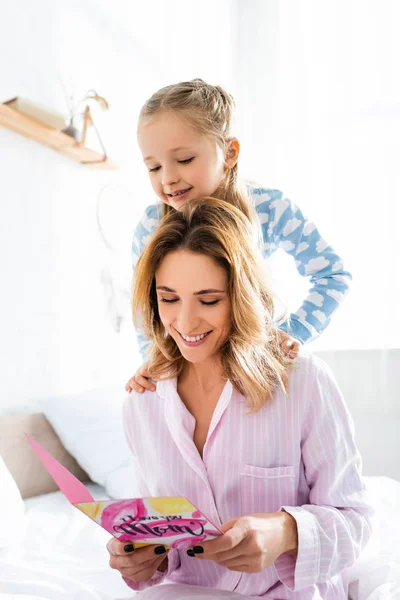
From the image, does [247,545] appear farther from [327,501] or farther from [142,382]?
[142,382]

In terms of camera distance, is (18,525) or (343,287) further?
(18,525)

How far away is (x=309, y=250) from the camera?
147 centimetres

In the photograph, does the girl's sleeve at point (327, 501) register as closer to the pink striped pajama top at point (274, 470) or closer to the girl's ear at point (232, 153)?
the pink striped pajama top at point (274, 470)

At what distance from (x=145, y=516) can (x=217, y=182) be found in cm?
85

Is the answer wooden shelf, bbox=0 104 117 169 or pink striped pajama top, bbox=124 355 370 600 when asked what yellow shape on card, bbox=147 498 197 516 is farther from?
wooden shelf, bbox=0 104 117 169

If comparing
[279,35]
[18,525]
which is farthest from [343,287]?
[279,35]

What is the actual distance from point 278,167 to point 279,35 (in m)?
0.80

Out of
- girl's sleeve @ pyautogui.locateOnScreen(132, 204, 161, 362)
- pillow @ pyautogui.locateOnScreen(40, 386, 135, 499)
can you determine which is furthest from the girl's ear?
pillow @ pyautogui.locateOnScreen(40, 386, 135, 499)

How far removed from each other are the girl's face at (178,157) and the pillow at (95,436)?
1125mm

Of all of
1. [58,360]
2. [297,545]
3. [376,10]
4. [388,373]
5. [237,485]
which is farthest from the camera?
[376,10]

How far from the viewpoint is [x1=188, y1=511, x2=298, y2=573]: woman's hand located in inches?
30.5

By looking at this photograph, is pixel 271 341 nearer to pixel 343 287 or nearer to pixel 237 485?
pixel 237 485

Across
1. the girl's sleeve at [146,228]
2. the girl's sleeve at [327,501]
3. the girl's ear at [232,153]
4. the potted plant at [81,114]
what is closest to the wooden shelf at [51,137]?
the potted plant at [81,114]

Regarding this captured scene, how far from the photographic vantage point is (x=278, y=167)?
11.7 feet
